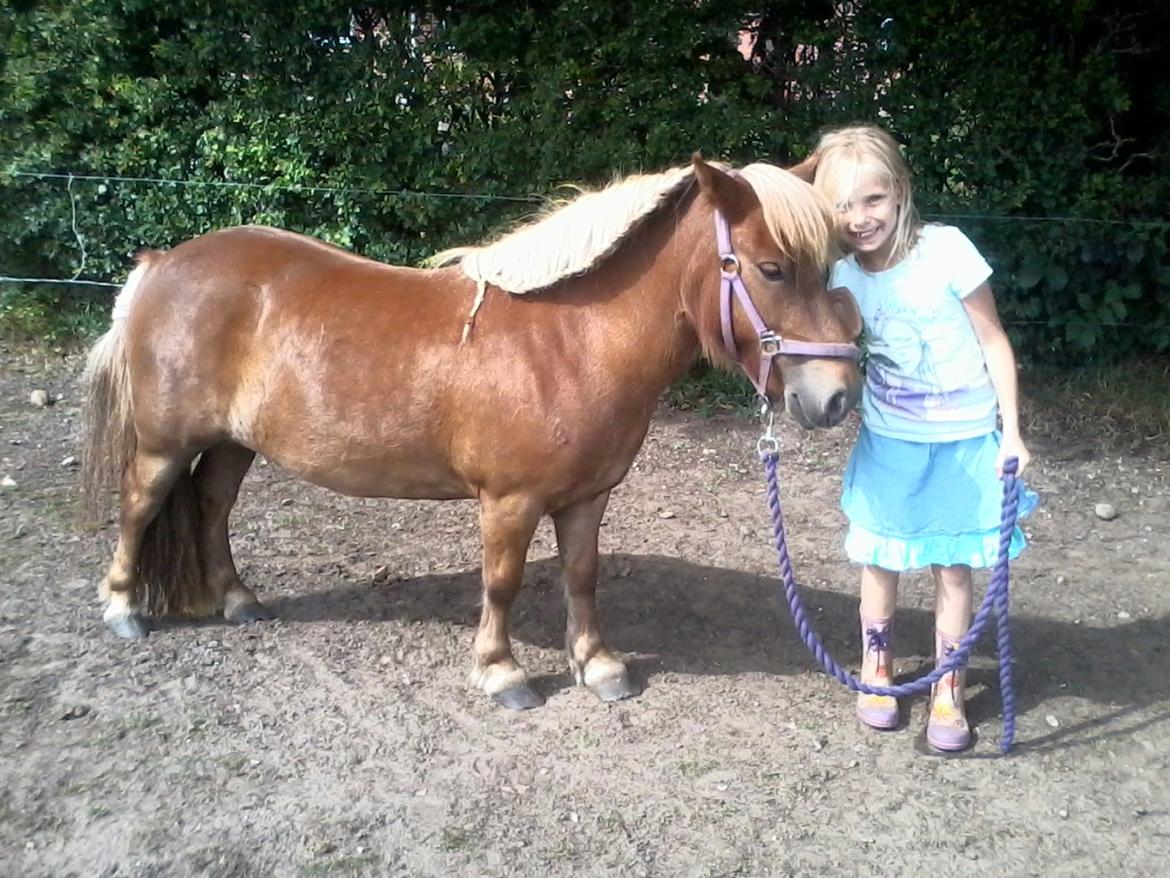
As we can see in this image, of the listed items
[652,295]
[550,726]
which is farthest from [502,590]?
[652,295]

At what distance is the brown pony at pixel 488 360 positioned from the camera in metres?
2.68

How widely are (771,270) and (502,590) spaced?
1.33m

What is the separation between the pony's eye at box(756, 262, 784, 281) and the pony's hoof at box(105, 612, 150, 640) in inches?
101

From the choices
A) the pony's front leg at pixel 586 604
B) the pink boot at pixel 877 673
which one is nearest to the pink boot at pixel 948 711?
the pink boot at pixel 877 673

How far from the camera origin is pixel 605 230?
2.86m

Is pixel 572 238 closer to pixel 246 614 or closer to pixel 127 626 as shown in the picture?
pixel 246 614

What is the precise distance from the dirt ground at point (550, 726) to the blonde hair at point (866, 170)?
1546 mm

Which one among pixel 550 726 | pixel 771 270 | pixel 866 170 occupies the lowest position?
pixel 550 726

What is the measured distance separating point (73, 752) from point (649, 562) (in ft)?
7.72

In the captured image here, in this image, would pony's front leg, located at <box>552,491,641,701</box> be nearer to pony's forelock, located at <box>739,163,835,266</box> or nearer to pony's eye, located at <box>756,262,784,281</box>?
pony's eye, located at <box>756,262,784,281</box>

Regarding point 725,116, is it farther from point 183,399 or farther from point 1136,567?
point 183,399

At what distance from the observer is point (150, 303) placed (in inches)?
132

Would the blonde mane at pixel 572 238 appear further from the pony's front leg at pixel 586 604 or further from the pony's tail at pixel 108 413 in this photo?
the pony's tail at pixel 108 413

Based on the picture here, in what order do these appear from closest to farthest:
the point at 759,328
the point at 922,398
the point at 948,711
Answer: the point at 759,328
the point at 922,398
the point at 948,711
